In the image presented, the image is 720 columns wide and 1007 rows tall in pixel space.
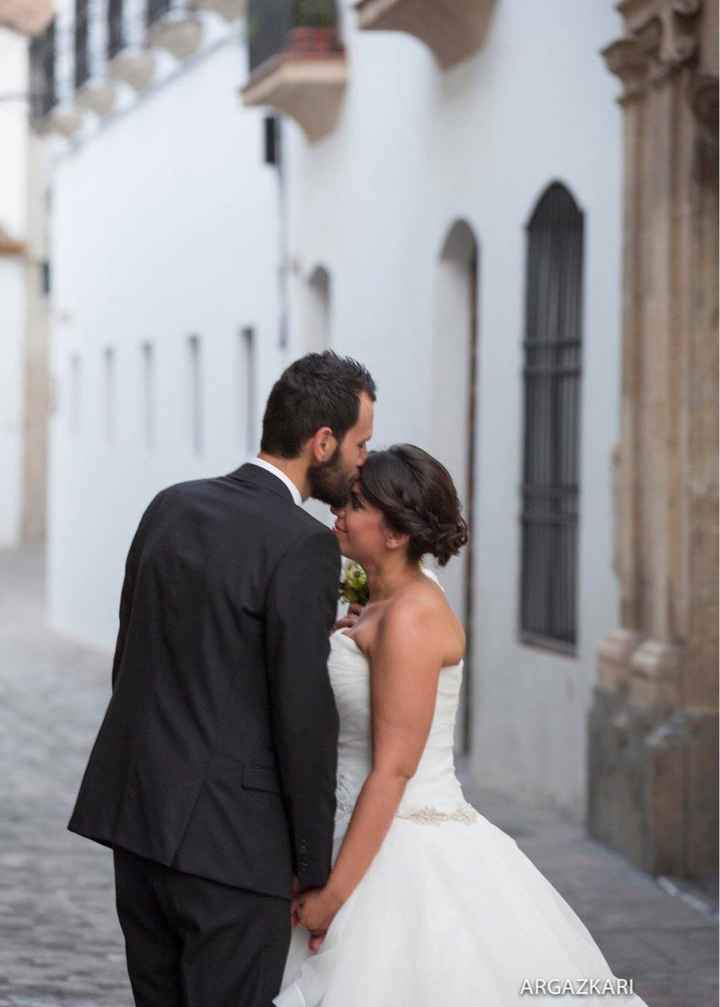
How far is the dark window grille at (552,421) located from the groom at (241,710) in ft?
23.8

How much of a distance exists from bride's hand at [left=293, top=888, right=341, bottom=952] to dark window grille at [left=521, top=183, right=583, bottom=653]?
711cm

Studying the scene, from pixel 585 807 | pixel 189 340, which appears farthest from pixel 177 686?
pixel 189 340

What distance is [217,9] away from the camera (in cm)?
1892

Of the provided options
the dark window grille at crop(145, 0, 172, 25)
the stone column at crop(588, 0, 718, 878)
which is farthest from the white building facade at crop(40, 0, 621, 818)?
the stone column at crop(588, 0, 718, 878)

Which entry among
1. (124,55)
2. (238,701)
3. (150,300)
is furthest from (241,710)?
(124,55)

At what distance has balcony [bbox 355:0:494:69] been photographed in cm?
1257

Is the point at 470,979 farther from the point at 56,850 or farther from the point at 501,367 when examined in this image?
the point at 501,367

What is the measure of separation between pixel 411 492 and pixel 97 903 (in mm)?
4736

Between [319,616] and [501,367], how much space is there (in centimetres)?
849

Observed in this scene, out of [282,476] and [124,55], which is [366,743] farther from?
[124,55]

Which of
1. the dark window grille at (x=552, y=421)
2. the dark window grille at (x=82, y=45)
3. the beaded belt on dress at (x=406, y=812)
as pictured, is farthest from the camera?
the dark window grille at (x=82, y=45)

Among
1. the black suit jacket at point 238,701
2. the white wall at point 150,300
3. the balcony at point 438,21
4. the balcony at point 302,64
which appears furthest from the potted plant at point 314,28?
the black suit jacket at point 238,701

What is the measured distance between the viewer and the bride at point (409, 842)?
431 centimetres

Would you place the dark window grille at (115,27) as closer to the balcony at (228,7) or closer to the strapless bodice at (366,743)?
the balcony at (228,7)
